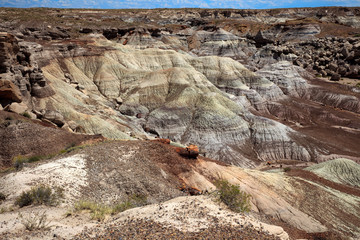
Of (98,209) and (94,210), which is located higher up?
(94,210)

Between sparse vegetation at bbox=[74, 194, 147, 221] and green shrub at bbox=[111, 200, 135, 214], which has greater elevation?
sparse vegetation at bbox=[74, 194, 147, 221]

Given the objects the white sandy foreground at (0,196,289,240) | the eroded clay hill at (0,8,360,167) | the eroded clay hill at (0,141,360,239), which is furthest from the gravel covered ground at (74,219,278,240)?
the eroded clay hill at (0,8,360,167)

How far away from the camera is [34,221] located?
8.20m

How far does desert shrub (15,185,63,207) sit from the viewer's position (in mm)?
9770

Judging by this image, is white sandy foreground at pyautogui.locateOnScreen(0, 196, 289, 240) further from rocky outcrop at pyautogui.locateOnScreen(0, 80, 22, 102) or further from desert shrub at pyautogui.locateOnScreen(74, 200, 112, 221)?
rocky outcrop at pyautogui.locateOnScreen(0, 80, 22, 102)

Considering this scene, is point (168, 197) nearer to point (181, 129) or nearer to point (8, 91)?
point (8, 91)

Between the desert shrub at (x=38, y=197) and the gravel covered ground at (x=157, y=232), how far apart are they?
9.83ft

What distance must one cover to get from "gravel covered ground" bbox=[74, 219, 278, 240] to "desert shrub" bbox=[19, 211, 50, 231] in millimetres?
1276

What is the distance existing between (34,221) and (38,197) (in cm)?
198

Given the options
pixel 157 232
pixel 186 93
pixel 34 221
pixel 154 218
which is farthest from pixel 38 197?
pixel 186 93

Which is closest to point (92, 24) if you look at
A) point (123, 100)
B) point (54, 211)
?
point (123, 100)

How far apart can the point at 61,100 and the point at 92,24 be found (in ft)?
209

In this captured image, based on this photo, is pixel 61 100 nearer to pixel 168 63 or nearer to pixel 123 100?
pixel 123 100

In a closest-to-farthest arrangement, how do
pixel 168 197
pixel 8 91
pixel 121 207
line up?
pixel 121 207 → pixel 168 197 → pixel 8 91
